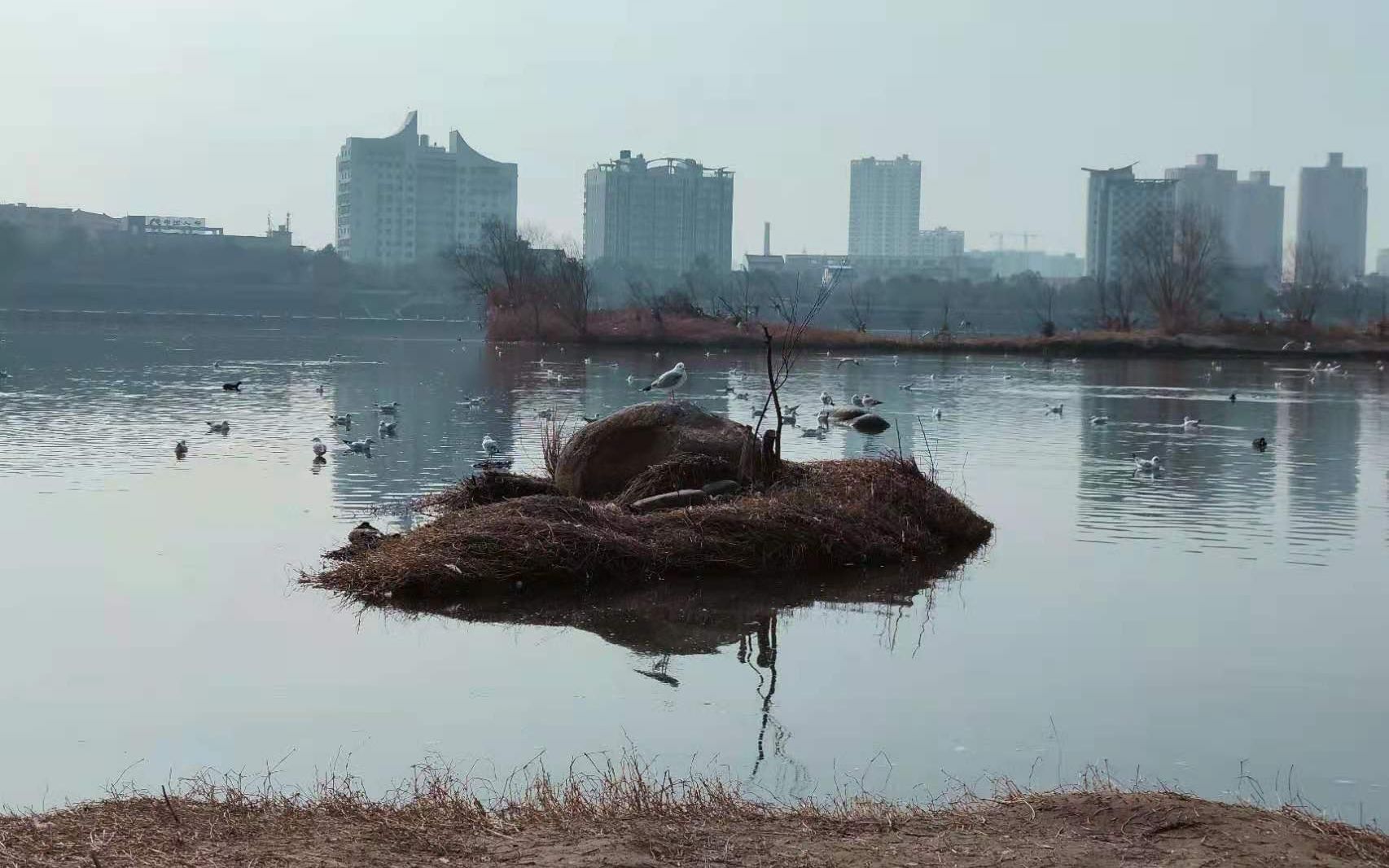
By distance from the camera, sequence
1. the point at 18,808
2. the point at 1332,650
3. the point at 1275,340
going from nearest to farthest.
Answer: the point at 18,808 < the point at 1332,650 < the point at 1275,340

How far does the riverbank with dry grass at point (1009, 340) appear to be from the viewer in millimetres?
64312

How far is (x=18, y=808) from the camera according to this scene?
22.0ft

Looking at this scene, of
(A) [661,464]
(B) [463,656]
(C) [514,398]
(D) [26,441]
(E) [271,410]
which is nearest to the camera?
(B) [463,656]

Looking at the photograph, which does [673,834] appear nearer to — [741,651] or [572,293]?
[741,651]

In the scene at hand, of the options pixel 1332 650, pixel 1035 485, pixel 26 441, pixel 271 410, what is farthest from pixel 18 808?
pixel 271 410

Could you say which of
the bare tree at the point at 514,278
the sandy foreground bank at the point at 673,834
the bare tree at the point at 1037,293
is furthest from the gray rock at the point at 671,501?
the bare tree at the point at 1037,293

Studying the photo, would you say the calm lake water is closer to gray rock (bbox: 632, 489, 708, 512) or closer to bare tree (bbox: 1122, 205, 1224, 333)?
gray rock (bbox: 632, 489, 708, 512)

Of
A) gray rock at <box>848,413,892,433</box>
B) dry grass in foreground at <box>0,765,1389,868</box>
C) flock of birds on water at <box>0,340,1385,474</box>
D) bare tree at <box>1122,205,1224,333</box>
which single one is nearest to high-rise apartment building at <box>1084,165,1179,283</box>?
bare tree at <box>1122,205,1224,333</box>

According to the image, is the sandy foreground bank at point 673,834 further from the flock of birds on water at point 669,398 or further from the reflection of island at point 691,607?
the flock of birds on water at point 669,398

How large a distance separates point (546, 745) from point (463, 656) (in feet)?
6.64

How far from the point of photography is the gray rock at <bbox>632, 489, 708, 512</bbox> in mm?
13805

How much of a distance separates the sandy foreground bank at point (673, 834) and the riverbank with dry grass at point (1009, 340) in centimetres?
5655

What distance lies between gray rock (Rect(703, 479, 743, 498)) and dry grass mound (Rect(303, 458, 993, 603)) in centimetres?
31

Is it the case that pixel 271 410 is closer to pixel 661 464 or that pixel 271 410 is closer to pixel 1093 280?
pixel 661 464
